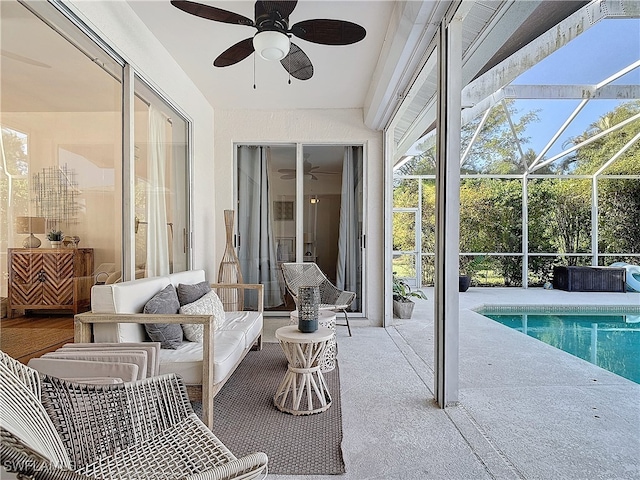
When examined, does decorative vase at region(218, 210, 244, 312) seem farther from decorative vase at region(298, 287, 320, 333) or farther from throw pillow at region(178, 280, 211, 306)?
decorative vase at region(298, 287, 320, 333)

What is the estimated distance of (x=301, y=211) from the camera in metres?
5.09

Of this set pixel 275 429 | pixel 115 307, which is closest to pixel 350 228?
pixel 275 429

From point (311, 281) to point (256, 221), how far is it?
1.15 m

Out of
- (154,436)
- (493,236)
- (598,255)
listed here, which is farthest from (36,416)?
(598,255)

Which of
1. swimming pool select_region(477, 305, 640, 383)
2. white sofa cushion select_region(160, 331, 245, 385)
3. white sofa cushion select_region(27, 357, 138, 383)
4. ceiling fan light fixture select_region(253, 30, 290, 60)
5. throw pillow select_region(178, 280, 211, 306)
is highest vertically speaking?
ceiling fan light fixture select_region(253, 30, 290, 60)

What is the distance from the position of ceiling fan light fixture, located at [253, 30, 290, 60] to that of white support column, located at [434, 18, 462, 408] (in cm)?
103

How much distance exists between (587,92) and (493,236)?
4101 mm

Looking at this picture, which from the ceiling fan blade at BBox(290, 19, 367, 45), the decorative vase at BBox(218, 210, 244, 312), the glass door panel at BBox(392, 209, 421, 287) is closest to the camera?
the ceiling fan blade at BBox(290, 19, 367, 45)

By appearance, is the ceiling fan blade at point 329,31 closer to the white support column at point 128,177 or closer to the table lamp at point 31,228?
the white support column at point 128,177

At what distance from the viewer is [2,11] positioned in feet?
6.81

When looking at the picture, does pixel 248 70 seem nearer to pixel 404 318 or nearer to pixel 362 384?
pixel 362 384

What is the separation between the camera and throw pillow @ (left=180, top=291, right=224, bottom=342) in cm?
269

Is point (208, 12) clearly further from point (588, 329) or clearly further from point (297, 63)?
point (588, 329)

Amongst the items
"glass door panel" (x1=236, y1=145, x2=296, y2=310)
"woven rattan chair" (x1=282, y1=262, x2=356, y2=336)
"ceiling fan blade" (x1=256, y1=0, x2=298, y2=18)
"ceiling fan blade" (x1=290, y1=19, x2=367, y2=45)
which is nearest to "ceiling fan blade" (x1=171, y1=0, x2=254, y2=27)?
"ceiling fan blade" (x1=256, y1=0, x2=298, y2=18)
